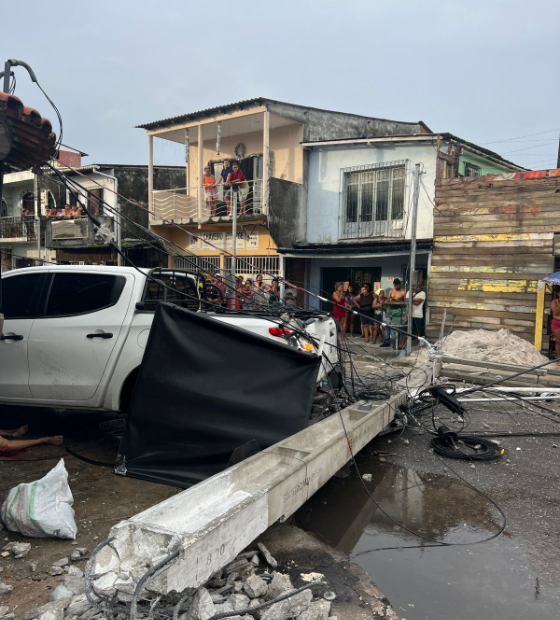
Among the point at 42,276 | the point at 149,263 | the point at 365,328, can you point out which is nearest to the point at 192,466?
the point at 42,276

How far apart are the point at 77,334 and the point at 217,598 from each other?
3267 mm

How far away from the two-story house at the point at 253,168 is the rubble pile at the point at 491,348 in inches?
270

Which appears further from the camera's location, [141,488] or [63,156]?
[63,156]

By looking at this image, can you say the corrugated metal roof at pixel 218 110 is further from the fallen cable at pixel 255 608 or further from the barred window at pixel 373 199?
the fallen cable at pixel 255 608

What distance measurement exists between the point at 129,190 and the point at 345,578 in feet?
74.6

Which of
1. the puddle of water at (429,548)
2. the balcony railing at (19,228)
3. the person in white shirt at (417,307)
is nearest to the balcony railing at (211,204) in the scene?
the person in white shirt at (417,307)

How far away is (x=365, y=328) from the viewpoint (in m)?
14.2

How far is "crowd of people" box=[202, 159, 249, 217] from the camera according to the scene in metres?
18.0

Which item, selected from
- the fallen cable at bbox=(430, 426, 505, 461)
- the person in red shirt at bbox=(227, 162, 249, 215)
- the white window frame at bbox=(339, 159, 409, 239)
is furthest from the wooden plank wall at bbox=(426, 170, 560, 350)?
the person in red shirt at bbox=(227, 162, 249, 215)

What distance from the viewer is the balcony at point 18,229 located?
87.3 feet

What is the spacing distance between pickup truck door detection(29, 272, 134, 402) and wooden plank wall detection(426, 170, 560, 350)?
31.3 ft

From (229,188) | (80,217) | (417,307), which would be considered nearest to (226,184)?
(229,188)

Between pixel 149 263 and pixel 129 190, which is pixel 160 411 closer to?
pixel 149 263

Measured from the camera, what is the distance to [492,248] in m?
12.0
